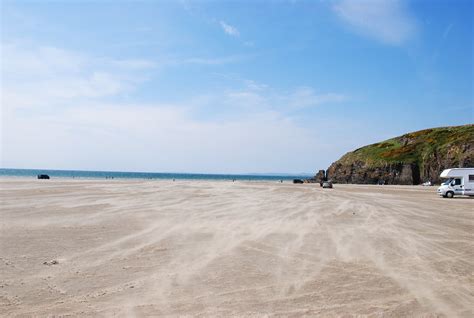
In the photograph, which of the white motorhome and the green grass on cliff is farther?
the green grass on cliff

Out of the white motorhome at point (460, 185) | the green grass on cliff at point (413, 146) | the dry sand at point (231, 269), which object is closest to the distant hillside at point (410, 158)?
the green grass on cliff at point (413, 146)

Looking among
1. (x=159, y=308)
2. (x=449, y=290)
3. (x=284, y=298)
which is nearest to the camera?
(x=159, y=308)

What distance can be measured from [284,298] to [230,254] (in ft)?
12.1

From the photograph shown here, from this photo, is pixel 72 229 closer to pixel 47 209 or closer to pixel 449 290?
pixel 47 209

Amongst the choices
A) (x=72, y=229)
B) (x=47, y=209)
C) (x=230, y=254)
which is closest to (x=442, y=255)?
(x=230, y=254)

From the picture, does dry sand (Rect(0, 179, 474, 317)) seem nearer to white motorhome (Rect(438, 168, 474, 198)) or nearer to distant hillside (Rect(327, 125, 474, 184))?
white motorhome (Rect(438, 168, 474, 198))

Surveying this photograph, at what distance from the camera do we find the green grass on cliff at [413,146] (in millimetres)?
92562

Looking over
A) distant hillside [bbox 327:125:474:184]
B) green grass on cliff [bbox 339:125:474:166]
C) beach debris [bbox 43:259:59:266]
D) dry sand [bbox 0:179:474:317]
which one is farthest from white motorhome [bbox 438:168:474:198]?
green grass on cliff [bbox 339:125:474:166]

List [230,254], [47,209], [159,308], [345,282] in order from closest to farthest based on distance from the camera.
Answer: [159,308]
[345,282]
[230,254]
[47,209]

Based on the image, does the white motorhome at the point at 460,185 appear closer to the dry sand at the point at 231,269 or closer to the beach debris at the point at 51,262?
the dry sand at the point at 231,269

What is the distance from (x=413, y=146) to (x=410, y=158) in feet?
22.6

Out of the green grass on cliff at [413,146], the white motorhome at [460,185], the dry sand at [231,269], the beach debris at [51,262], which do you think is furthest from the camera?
the green grass on cliff at [413,146]

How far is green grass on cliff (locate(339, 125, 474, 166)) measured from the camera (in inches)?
3644

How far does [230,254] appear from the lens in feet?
34.0
